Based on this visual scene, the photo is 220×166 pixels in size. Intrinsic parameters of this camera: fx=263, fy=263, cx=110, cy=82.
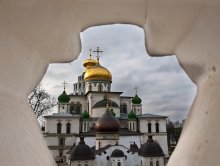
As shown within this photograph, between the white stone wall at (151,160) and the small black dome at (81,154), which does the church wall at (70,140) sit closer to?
the small black dome at (81,154)

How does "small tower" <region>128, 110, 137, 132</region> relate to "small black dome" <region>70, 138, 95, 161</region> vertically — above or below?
above

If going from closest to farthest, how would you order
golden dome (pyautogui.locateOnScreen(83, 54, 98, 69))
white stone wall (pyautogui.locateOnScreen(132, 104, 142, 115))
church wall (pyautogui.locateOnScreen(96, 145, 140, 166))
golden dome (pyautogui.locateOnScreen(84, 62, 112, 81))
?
church wall (pyautogui.locateOnScreen(96, 145, 140, 166)) → golden dome (pyautogui.locateOnScreen(84, 62, 112, 81)) → white stone wall (pyautogui.locateOnScreen(132, 104, 142, 115)) → golden dome (pyautogui.locateOnScreen(83, 54, 98, 69))

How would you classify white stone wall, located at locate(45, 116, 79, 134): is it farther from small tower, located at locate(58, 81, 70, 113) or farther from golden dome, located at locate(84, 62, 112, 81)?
golden dome, located at locate(84, 62, 112, 81)

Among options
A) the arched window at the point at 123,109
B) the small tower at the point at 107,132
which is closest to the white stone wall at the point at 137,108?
the arched window at the point at 123,109

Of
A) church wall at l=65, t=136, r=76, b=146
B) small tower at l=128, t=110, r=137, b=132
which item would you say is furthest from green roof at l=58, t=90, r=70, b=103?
small tower at l=128, t=110, r=137, b=132

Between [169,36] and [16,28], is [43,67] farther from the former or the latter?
[169,36]

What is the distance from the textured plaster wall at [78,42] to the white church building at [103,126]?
1684cm

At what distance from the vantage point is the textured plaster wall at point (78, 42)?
1091mm

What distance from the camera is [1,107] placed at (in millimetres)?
1086

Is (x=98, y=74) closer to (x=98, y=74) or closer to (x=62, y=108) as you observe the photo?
(x=98, y=74)

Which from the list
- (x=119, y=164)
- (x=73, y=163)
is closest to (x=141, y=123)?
(x=119, y=164)

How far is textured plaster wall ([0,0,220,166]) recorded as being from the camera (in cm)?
109

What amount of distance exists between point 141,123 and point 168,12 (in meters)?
29.4

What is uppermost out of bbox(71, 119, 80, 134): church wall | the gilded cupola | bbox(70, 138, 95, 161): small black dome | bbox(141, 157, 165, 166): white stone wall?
the gilded cupola
